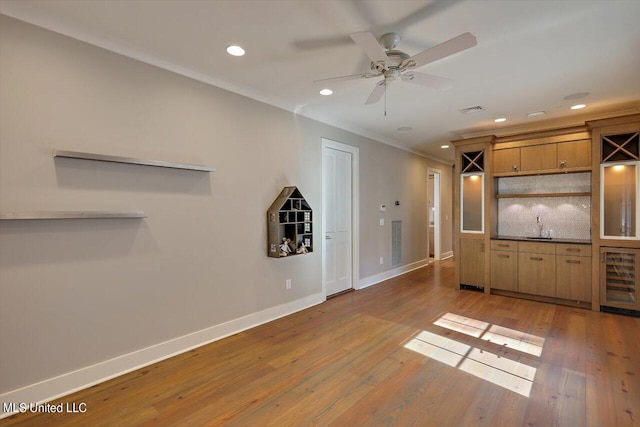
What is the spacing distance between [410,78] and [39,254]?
309 centimetres

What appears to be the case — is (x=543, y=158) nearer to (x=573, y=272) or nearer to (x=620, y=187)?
(x=620, y=187)

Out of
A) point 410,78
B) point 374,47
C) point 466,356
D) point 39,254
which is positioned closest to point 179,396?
point 39,254

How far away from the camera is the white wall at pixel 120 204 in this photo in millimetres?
2084

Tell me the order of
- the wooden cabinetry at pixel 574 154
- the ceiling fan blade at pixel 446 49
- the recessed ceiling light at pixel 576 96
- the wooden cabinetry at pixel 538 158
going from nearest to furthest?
the ceiling fan blade at pixel 446 49 < the recessed ceiling light at pixel 576 96 < the wooden cabinetry at pixel 574 154 < the wooden cabinetry at pixel 538 158

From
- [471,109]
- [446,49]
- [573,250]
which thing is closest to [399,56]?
[446,49]

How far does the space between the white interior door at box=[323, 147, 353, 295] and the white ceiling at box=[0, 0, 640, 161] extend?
1.09 meters

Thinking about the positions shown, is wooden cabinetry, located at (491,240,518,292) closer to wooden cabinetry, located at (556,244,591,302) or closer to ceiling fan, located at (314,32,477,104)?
wooden cabinetry, located at (556,244,591,302)

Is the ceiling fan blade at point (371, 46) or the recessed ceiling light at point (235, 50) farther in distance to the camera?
the recessed ceiling light at point (235, 50)

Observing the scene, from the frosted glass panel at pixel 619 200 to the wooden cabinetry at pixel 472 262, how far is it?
4.98 ft

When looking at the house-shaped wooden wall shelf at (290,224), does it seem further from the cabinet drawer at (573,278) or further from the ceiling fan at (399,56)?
the cabinet drawer at (573,278)

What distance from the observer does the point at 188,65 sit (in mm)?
2834

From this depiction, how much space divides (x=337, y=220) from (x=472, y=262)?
2.37 metres

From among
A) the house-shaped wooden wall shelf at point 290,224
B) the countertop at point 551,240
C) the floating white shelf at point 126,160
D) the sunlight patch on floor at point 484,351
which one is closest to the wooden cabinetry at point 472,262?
the countertop at point 551,240

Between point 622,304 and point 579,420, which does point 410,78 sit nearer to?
point 579,420
